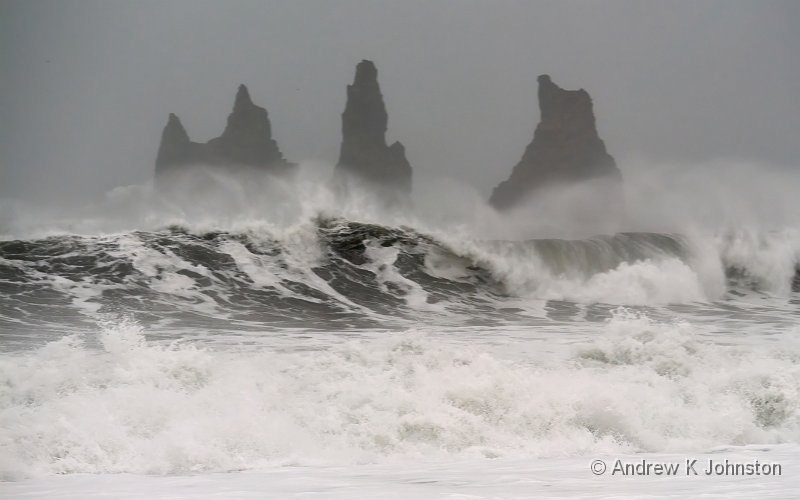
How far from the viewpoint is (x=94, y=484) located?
13.4 feet

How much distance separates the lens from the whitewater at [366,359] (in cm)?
454

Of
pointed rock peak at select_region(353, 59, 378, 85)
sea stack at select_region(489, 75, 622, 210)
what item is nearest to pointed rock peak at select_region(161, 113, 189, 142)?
pointed rock peak at select_region(353, 59, 378, 85)

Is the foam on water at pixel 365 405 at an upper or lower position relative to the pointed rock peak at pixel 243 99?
lower

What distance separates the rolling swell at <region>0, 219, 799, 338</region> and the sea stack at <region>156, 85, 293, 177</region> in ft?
14.1

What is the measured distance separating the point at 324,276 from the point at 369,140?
672 centimetres

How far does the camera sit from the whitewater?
4.54 metres

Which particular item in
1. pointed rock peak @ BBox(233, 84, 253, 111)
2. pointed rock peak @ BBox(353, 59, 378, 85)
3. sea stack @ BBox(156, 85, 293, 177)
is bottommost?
sea stack @ BBox(156, 85, 293, 177)

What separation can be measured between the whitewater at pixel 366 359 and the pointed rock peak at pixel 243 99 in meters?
4.64

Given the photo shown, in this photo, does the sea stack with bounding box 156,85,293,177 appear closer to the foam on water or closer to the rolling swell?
the rolling swell

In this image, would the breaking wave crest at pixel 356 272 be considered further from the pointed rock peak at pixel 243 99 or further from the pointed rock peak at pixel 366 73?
the pointed rock peak at pixel 243 99

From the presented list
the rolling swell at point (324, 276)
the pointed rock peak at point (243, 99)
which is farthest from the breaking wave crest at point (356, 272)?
the pointed rock peak at point (243, 99)

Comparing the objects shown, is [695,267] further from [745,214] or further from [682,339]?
[682,339]

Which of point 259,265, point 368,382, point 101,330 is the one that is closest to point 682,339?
point 368,382

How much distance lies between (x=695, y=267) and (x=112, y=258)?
40.0 ft
